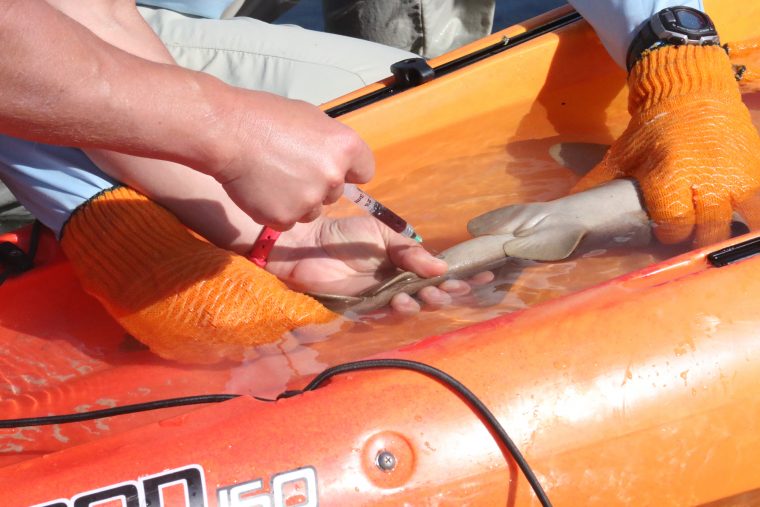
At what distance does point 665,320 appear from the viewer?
3.84ft

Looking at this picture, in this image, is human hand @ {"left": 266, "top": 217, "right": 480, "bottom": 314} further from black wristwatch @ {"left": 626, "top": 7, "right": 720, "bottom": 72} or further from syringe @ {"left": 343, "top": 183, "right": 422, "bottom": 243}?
black wristwatch @ {"left": 626, "top": 7, "right": 720, "bottom": 72}

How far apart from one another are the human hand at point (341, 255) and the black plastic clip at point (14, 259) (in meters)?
0.46

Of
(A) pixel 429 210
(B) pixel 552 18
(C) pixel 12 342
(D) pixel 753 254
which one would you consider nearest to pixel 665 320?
(D) pixel 753 254

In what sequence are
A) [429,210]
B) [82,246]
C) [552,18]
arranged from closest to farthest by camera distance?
[82,246] < [429,210] < [552,18]

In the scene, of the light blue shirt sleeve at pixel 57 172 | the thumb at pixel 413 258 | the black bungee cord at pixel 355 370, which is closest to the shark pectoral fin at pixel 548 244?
the thumb at pixel 413 258

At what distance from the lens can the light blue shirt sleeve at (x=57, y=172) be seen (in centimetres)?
154

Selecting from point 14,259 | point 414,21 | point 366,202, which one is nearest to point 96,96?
point 366,202

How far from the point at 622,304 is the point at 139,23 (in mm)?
989

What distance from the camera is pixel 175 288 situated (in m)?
1.42

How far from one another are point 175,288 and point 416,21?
1.79 m

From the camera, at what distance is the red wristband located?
Result: 1576 mm

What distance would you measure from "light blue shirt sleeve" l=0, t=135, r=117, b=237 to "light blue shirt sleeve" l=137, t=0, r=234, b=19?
3.40 ft

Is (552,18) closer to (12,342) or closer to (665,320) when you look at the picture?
(665,320)

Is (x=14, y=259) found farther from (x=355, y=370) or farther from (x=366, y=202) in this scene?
(x=355, y=370)
